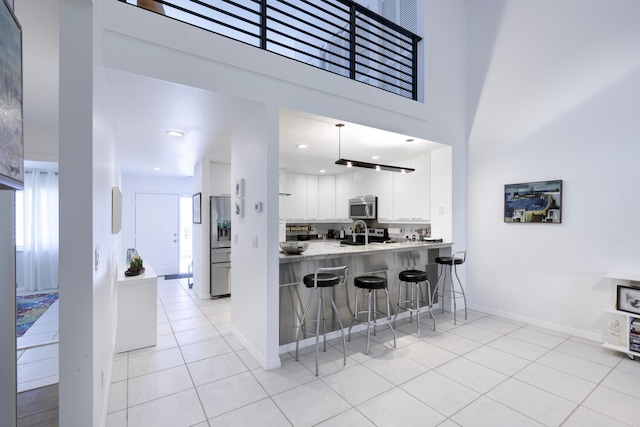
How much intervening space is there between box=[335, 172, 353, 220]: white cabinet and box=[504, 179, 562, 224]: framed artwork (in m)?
3.05

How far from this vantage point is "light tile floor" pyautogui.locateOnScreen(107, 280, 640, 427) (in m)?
2.11

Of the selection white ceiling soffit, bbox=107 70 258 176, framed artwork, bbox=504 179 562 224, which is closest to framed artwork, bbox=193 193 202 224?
white ceiling soffit, bbox=107 70 258 176

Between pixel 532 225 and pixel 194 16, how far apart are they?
4.48 m

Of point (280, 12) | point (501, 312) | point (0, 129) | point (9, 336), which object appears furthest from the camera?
point (501, 312)

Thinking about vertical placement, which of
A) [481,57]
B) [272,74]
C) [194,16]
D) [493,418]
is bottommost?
[493,418]

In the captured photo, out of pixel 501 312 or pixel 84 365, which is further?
pixel 501 312

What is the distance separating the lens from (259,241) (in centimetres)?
292

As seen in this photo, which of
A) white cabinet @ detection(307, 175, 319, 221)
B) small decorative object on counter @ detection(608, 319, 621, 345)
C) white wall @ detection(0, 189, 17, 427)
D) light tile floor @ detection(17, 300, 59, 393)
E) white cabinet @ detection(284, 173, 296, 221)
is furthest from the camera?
white cabinet @ detection(307, 175, 319, 221)

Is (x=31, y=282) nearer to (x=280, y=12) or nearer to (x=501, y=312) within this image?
(x=280, y=12)

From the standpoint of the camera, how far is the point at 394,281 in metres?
4.05

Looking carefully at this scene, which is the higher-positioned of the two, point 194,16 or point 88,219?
point 194,16

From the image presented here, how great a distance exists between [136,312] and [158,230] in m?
4.54

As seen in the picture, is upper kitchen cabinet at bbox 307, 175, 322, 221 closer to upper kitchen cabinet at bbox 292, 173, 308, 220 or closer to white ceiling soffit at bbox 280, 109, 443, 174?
upper kitchen cabinet at bbox 292, 173, 308, 220

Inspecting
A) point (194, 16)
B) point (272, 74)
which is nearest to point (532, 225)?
point (272, 74)
